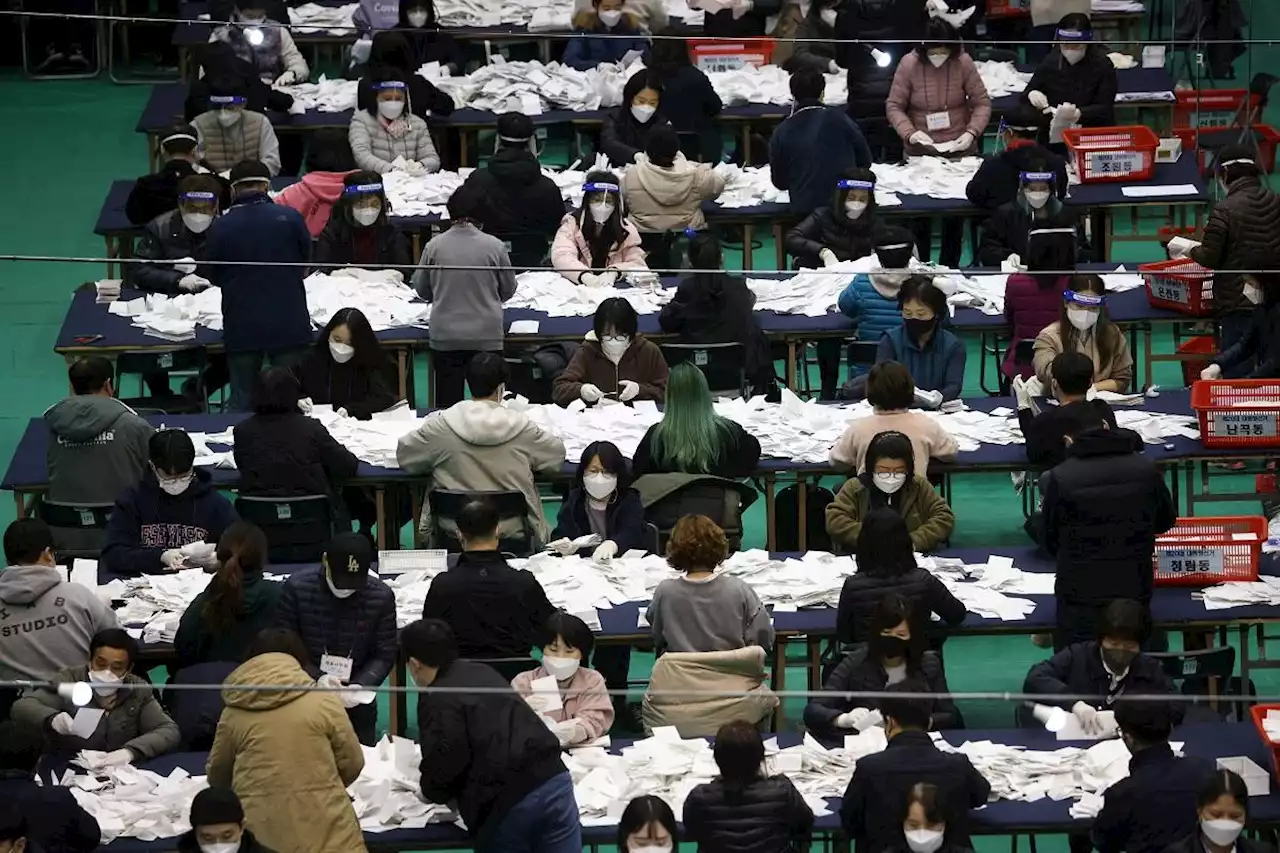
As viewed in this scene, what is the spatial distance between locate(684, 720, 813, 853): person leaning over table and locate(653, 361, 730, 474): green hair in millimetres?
2655

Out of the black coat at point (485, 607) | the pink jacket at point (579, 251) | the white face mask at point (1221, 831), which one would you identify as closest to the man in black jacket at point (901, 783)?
the white face mask at point (1221, 831)

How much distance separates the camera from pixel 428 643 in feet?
26.9

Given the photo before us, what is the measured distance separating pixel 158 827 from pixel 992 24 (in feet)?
37.0

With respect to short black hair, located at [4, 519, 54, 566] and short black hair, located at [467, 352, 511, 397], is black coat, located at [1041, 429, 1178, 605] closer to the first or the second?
short black hair, located at [467, 352, 511, 397]

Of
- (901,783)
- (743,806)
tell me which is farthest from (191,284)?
(901,783)

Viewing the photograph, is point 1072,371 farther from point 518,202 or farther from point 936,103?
point 936,103

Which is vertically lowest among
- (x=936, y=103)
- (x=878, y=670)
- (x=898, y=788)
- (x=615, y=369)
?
(x=898, y=788)

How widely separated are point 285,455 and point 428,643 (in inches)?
102

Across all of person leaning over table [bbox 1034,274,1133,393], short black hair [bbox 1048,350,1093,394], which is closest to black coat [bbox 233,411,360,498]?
short black hair [bbox 1048,350,1093,394]

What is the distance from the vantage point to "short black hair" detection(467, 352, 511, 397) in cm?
1063

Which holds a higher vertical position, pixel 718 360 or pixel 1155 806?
pixel 718 360

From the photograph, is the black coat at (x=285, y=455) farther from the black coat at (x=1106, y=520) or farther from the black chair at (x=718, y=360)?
the black coat at (x=1106, y=520)

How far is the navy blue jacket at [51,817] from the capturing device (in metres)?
8.03

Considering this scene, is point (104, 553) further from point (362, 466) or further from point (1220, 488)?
point (1220, 488)
